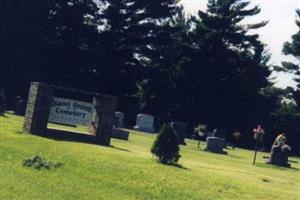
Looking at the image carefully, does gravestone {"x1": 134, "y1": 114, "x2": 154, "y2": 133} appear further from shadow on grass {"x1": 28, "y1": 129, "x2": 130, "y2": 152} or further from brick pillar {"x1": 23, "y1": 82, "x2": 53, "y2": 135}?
brick pillar {"x1": 23, "y1": 82, "x2": 53, "y2": 135}

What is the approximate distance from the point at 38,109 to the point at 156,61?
3647cm

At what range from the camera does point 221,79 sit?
55.5 metres

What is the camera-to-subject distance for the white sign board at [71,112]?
20.2 meters

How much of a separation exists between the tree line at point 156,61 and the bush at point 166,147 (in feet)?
103

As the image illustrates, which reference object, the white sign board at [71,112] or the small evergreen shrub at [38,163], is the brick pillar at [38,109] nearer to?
the white sign board at [71,112]

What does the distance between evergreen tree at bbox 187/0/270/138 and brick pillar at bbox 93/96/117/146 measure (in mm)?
35182

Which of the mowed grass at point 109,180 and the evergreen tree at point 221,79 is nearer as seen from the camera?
the mowed grass at point 109,180

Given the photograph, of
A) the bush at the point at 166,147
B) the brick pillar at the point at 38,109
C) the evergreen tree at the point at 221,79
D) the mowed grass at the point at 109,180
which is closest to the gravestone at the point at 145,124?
the evergreen tree at the point at 221,79

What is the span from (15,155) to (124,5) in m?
38.6

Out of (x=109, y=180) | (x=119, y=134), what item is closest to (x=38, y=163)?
(x=109, y=180)

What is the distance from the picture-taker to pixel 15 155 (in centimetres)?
1517

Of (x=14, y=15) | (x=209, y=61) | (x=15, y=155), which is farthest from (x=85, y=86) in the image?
(x=15, y=155)

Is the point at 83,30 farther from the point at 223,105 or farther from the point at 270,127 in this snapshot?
the point at 270,127

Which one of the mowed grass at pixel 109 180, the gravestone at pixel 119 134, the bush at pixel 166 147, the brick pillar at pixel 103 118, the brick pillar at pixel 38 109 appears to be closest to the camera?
the mowed grass at pixel 109 180
